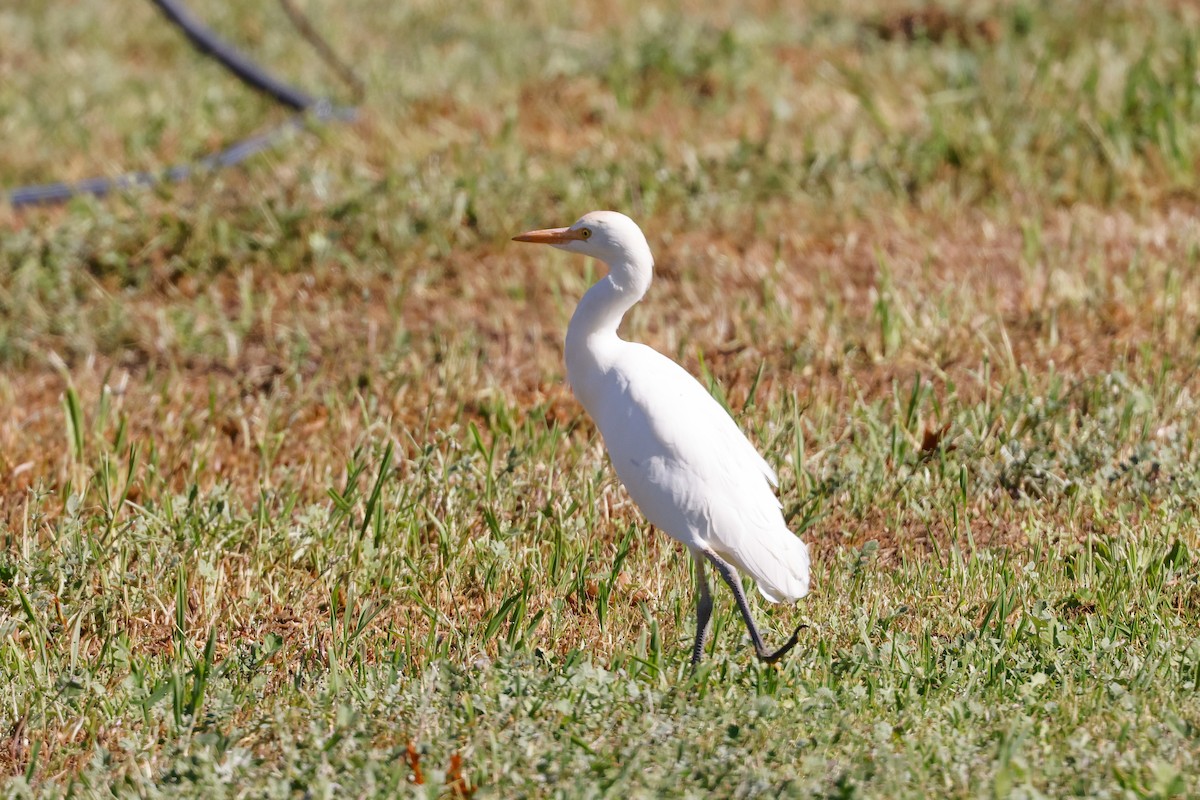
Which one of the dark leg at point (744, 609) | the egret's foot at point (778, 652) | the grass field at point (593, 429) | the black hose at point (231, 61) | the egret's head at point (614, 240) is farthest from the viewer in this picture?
the black hose at point (231, 61)

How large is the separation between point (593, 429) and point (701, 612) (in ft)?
4.58

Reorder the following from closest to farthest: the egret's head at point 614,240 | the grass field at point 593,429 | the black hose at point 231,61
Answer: the grass field at point 593,429 → the egret's head at point 614,240 → the black hose at point 231,61

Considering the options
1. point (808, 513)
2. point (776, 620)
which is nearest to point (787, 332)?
point (808, 513)

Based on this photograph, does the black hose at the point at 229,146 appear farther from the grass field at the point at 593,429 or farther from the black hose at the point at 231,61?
the grass field at the point at 593,429

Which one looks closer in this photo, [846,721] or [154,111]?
[846,721]

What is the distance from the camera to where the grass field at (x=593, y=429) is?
3051 millimetres

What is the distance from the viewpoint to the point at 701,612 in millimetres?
3436

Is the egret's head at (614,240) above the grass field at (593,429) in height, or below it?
above

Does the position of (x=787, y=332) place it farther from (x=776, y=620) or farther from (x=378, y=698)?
(x=378, y=698)

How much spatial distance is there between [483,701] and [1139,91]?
4.92 metres

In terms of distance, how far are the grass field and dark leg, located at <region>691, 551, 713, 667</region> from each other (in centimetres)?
6

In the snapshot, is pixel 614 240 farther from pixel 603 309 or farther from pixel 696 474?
pixel 696 474

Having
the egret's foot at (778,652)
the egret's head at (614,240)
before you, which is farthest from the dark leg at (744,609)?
the egret's head at (614,240)

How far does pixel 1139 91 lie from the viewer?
6.76 meters
